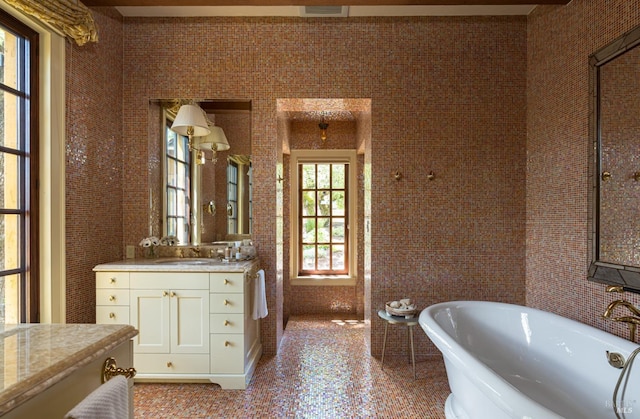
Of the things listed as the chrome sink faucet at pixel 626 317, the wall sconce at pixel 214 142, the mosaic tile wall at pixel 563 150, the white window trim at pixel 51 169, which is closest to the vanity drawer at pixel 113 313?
the white window trim at pixel 51 169

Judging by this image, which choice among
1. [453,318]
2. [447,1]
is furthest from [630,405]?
[447,1]

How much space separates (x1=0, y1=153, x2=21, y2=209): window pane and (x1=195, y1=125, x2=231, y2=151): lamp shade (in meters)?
1.35

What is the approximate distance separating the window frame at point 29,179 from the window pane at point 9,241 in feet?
0.08

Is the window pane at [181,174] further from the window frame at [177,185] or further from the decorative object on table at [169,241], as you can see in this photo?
the decorative object on table at [169,241]

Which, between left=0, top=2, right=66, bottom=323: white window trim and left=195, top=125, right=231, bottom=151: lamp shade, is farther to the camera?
left=195, top=125, right=231, bottom=151: lamp shade

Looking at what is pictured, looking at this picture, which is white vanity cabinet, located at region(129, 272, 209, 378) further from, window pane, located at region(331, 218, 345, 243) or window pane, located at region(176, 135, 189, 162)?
window pane, located at region(331, 218, 345, 243)

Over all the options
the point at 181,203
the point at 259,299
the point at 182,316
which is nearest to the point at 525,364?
the point at 259,299

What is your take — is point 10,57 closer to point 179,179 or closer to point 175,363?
Result: point 179,179

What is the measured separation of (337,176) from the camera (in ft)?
15.0

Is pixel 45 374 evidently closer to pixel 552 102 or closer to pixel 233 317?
pixel 233 317

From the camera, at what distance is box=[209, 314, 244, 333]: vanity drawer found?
2.53 m

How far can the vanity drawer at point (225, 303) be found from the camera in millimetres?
2537

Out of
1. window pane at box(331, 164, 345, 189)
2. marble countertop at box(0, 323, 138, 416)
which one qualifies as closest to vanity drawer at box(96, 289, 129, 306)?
marble countertop at box(0, 323, 138, 416)

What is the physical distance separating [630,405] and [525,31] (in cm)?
279
